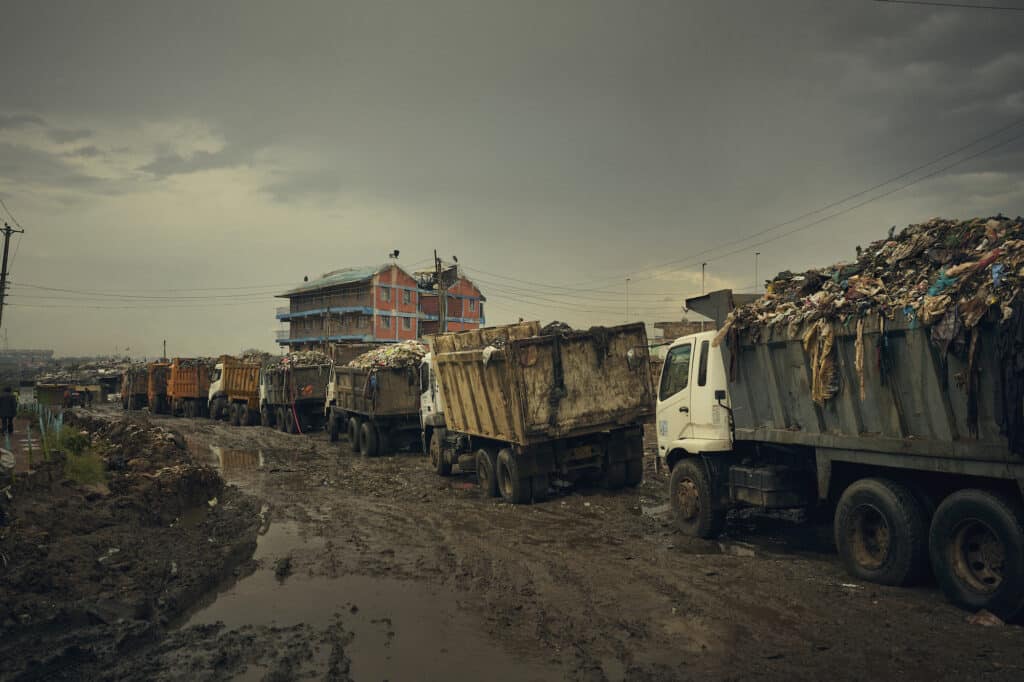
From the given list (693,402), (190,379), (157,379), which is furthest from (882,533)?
(157,379)

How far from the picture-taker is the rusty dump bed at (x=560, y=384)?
1020 centimetres

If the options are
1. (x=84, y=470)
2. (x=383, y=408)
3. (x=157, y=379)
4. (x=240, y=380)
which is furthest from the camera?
(x=157, y=379)

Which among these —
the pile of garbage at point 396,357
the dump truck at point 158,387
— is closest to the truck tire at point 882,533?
the pile of garbage at point 396,357

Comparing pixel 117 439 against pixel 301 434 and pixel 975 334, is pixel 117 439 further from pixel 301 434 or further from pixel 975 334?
pixel 975 334

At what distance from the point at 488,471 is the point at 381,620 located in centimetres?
574

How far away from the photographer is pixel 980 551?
5.31 meters

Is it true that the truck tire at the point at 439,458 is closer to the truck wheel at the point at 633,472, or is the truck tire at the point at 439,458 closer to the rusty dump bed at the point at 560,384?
the rusty dump bed at the point at 560,384

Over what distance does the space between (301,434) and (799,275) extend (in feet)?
65.9

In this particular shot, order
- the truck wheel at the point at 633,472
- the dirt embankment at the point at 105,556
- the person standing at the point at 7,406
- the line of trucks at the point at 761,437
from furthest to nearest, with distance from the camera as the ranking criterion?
the person standing at the point at 7,406, the truck wheel at the point at 633,472, the dirt embankment at the point at 105,556, the line of trucks at the point at 761,437

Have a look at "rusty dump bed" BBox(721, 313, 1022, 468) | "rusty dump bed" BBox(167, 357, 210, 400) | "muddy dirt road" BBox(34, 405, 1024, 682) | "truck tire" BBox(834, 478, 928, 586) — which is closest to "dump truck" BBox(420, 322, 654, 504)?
"muddy dirt road" BBox(34, 405, 1024, 682)

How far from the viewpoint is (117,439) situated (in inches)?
699

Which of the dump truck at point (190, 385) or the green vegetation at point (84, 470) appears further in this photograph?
the dump truck at point (190, 385)

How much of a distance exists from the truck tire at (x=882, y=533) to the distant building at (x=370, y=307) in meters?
50.6

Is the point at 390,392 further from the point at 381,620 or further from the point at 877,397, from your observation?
the point at 877,397
